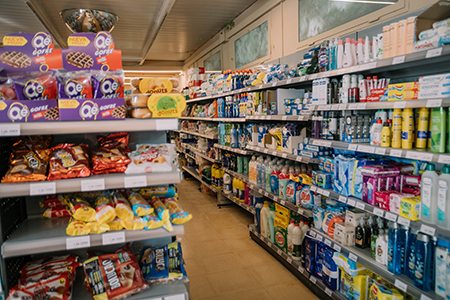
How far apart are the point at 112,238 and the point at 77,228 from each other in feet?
0.70

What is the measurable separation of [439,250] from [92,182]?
7.29 ft

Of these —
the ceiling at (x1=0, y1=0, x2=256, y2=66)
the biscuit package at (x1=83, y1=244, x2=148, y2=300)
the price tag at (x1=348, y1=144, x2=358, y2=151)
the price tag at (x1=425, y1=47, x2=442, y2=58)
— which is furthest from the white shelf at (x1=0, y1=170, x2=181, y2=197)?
the ceiling at (x1=0, y1=0, x2=256, y2=66)

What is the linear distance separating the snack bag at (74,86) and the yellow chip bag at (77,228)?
0.75 metres

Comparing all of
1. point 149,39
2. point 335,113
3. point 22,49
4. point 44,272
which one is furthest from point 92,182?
point 149,39

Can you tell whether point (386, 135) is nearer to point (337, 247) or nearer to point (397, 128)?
point (397, 128)

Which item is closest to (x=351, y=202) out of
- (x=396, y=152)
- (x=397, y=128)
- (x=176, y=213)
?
(x=396, y=152)

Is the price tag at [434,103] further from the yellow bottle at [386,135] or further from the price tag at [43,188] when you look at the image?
the price tag at [43,188]

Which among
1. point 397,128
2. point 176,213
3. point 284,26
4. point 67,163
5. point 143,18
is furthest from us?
point 143,18

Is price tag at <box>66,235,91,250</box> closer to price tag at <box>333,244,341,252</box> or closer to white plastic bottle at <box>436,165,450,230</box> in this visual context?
price tag at <box>333,244,341,252</box>

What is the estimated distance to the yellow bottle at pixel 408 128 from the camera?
2.20 metres

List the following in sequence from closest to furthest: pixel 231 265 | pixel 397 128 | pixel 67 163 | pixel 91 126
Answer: pixel 91 126
pixel 67 163
pixel 397 128
pixel 231 265

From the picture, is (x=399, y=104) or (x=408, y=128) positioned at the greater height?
(x=399, y=104)

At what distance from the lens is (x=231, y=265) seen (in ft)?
12.2

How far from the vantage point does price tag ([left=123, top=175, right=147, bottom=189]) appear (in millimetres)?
1814
